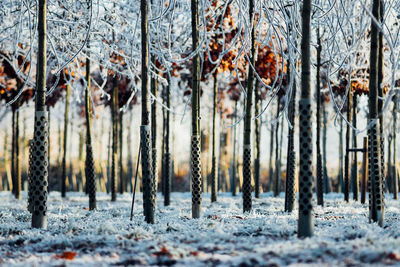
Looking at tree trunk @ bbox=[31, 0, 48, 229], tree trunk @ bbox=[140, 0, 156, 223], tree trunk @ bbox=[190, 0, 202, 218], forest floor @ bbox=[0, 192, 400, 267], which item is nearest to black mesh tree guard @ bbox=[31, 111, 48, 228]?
tree trunk @ bbox=[31, 0, 48, 229]

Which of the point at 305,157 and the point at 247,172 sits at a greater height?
the point at 305,157

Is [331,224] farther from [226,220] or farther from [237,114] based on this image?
[237,114]

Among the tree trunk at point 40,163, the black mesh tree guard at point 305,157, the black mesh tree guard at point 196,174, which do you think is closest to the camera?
the black mesh tree guard at point 305,157

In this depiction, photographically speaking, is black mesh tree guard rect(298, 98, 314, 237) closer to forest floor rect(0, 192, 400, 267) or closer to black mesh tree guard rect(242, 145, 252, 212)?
forest floor rect(0, 192, 400, 267)

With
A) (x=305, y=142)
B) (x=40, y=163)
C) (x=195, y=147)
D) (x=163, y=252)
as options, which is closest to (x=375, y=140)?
(x=305, y=142)

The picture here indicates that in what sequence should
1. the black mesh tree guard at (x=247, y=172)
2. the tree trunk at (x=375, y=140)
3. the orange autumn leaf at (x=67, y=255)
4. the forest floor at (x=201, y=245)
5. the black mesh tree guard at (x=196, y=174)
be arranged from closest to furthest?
the forest floor at (x=201, y=245), the orange autumn leaf at (x=67, y=255), the tree trunk at (x=375, y=140), the black mesh tree guard at (x=196, y=174), the black mesh tree guard at (x=247, y=172)

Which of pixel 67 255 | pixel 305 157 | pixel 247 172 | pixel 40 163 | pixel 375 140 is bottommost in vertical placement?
pixel 67 255

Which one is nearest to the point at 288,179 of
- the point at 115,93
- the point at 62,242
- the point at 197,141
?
the point at 197,141

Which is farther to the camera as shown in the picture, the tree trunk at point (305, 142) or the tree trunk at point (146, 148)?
the tree trunk at point (146, 148)

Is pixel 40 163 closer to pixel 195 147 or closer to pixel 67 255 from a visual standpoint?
pixel 67 255

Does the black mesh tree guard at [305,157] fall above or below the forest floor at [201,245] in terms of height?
above

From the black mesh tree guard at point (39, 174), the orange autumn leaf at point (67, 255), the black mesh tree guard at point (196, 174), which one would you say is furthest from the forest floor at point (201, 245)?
the black mesh tree guard at point (196, 174)

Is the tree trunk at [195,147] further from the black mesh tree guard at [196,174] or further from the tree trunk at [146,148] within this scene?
the tree trunk at [146,148]

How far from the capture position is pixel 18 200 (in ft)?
61.2
